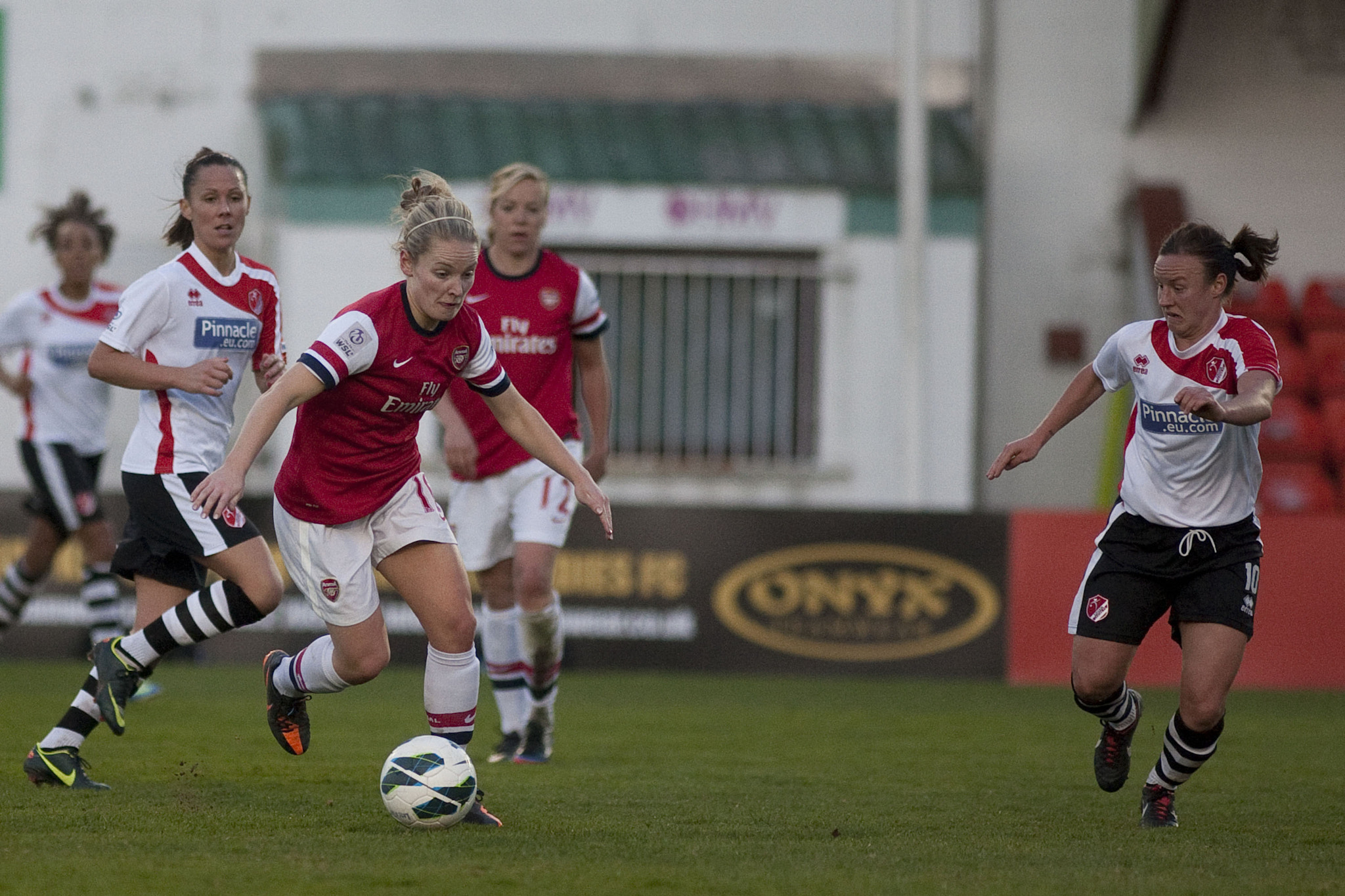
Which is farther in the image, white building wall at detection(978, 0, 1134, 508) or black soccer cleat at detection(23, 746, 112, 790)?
white building wall at detection(978, 0, 1134, 508)

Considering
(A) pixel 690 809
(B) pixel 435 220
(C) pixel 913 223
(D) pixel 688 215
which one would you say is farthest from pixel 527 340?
(D) pixel 688 215

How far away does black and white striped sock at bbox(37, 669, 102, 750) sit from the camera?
533cm

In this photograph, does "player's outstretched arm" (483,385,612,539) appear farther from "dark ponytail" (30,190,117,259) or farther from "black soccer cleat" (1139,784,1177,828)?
"dark ponytail" (30,190,117,259)

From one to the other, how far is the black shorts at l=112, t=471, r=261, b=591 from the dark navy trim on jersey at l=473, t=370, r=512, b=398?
92 cm

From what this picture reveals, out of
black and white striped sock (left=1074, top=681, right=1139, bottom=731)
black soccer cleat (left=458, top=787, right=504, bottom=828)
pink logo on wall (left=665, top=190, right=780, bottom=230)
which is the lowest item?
black soccer cleat (left=458, top=787, right=504, bottom=828)

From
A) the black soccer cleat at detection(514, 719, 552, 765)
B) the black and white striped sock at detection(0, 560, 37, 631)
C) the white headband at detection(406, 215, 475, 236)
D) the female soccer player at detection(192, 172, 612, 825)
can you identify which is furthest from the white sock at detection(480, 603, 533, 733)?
the black and white striped sock at detection(0, 560, 37, 631)

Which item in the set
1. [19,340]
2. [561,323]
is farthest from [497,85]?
[561,323]

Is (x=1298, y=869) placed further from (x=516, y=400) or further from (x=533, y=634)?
(x=533, y=634)

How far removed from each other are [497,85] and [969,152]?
13.9 ft

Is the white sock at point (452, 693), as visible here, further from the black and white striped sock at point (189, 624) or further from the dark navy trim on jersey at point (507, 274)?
the dark navy trim on jersey at point (507, 274)

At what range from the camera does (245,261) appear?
5535 millimetres

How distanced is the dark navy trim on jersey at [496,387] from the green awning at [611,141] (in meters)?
9.02

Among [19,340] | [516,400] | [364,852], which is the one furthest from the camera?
[19,340]

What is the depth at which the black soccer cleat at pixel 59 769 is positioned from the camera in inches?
207
